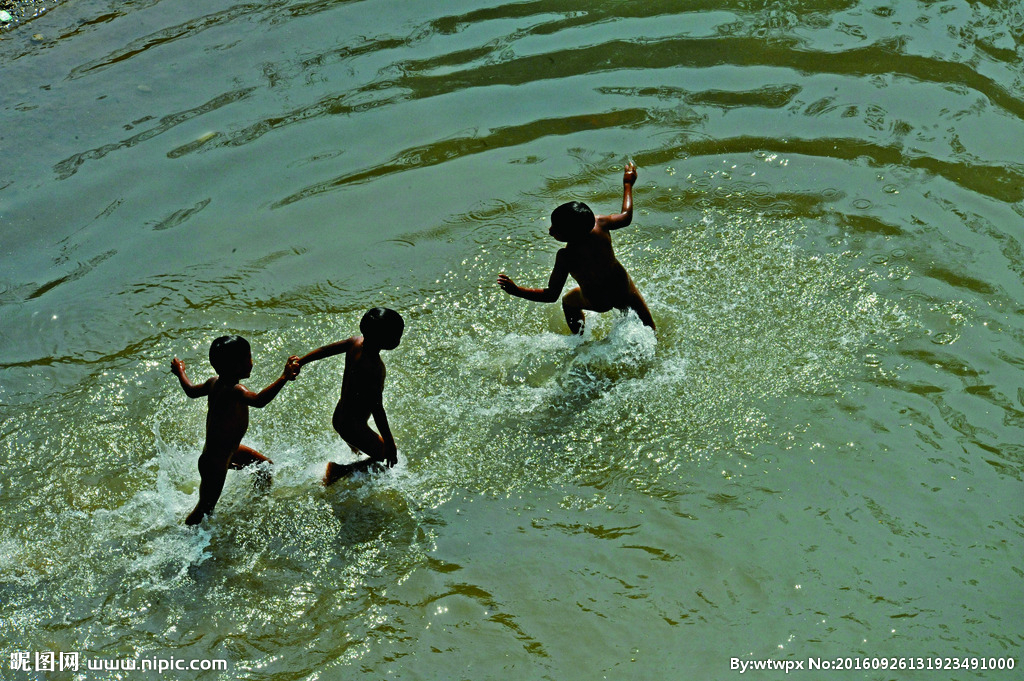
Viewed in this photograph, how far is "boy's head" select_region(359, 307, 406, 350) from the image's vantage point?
15.5 ft

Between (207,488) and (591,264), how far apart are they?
2.66 m

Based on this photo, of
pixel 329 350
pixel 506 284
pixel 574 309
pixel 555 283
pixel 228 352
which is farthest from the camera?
pixel 574 309

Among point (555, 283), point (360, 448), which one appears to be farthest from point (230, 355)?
point (555, 283)

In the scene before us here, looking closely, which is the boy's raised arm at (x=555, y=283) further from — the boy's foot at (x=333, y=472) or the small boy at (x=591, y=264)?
the boy's foot at (x=333, y=472)

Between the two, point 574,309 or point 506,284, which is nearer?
point 506,284

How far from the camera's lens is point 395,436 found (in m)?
5.45

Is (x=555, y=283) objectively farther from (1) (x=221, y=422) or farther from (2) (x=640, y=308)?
(1) (x=221, y=422)

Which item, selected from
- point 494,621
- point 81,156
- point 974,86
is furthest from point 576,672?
point 974,86

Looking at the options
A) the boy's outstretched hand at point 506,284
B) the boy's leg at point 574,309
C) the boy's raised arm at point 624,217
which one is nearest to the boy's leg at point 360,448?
the boy's outstretched hand at point 506,284

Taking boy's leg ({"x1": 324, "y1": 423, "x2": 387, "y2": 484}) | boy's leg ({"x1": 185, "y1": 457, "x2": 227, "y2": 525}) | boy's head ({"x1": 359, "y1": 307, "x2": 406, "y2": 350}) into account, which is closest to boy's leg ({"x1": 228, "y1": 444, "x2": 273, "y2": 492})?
boy's leg ({"x1": 185, "y1": 457, "x2": 227, "y2": 525})

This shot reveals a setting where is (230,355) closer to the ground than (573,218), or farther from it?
farther from it

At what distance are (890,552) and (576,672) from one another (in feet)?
5.76

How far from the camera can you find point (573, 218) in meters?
5.49

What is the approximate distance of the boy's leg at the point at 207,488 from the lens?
4.84 m
